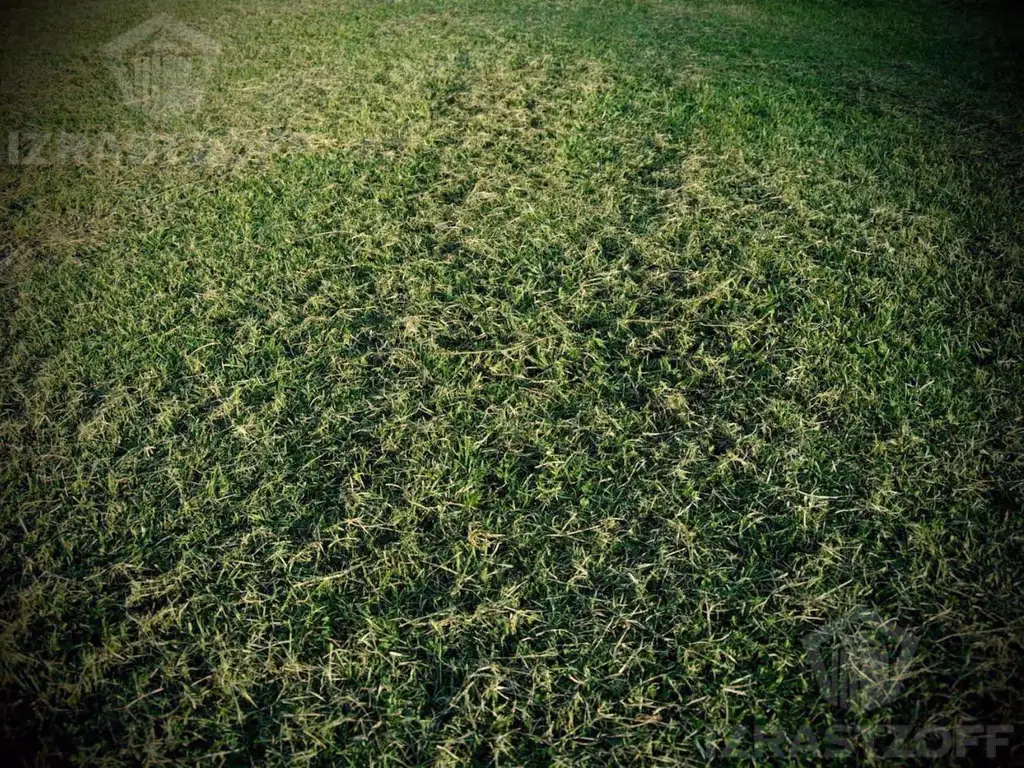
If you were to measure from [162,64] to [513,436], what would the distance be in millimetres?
6553

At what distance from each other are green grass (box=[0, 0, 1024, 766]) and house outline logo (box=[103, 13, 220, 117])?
1497 mm

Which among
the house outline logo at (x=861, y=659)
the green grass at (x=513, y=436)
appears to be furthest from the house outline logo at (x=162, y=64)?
the house outline logo at (x=861, y=659)

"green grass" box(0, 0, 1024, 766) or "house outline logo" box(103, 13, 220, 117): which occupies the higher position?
"house outline logo" box(103, 13, 220, 117)

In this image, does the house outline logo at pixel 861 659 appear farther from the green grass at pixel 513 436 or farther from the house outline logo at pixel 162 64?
the house outline logo at pixel 162 64

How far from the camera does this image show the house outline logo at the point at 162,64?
5.01m

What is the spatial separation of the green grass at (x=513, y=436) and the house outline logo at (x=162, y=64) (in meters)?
1.50

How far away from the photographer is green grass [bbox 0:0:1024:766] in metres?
1.50

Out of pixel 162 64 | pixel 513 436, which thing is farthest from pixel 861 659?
pixel 162 64

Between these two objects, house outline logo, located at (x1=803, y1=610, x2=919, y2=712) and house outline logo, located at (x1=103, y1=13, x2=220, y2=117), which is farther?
house outline logo, located at (x1=103, y1=13, x2=220, y2=117)

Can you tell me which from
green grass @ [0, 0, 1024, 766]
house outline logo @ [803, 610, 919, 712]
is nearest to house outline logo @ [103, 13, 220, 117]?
green grass @ [0, 0, 1024, 766]

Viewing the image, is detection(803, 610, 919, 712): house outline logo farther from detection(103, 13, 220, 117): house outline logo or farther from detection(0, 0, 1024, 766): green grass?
detection(103, 13, 220, 117): house outline logo

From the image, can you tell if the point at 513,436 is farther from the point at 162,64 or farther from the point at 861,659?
the point at 162,64

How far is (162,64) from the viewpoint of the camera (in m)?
5.96

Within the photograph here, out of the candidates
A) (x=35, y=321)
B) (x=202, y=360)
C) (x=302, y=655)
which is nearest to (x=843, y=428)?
(x=302, y=655)
